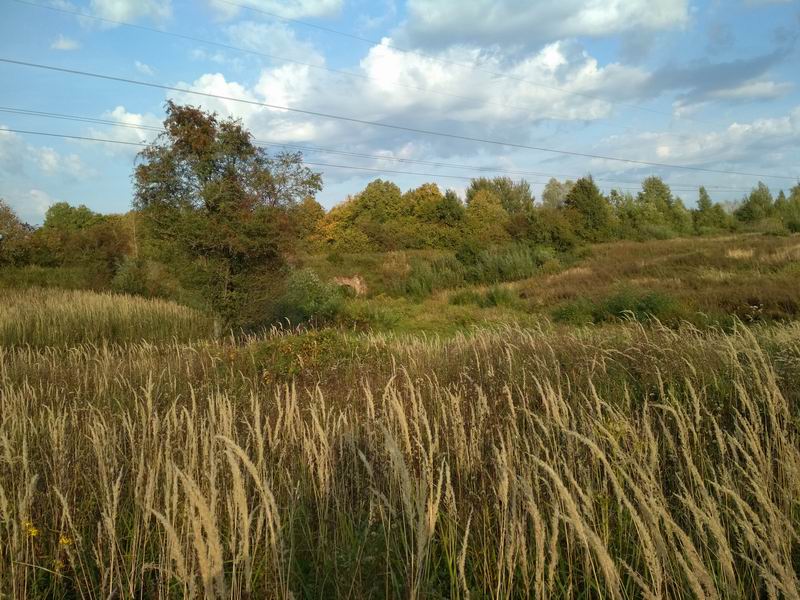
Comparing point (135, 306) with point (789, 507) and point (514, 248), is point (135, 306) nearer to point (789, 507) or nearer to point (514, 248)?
Answer: point (789, 507)

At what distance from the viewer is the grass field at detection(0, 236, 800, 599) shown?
172 centimetres

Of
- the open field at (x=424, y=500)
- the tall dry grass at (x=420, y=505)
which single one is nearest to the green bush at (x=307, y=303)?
the open field at (x=424, y=500)

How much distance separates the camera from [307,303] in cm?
1620

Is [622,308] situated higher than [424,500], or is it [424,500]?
[424,500]

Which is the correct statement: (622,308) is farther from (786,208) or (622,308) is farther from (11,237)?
(786,208)

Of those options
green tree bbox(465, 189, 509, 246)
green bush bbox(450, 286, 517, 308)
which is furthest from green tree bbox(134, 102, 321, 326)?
green tree bbox(465, 189, 509, 246)

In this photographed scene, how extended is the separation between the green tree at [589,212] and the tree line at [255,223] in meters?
0.09

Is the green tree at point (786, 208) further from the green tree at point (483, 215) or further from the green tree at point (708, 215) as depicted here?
the green tree at point (483, 215)

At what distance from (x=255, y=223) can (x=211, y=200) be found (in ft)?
3.10

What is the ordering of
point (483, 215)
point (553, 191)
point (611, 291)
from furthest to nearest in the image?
point (553, 191) < point (483, 215) < point (611, 291)

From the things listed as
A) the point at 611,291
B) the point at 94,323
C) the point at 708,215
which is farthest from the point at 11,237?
the point at 708,215

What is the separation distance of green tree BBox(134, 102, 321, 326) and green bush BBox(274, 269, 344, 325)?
2927mm

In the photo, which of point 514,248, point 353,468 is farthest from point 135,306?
point 514,248

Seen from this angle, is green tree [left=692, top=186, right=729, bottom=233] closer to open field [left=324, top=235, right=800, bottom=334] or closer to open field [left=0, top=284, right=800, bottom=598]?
open field [left=324, top=235, right=800, bottom=334]
